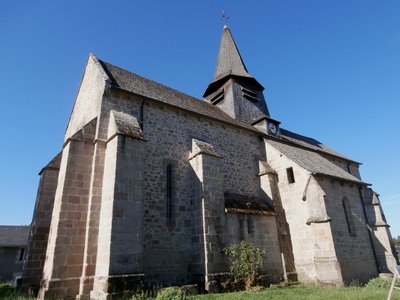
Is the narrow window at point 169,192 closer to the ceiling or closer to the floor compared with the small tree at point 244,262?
closer to the ceiling

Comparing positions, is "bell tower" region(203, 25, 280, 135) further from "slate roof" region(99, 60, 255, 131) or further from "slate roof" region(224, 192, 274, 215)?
"slate roof" region(224, 192, 274, 215)

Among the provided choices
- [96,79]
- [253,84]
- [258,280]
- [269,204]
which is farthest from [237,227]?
[253,84]

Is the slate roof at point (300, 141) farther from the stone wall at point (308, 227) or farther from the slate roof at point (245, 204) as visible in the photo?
the slate roof at point (245, 204)

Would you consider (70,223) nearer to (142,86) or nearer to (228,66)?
(142,86)

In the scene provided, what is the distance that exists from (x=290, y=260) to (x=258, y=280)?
2.46 metres

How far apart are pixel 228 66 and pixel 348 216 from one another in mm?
13258

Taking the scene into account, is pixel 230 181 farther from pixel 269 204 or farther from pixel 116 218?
pixel 116 218

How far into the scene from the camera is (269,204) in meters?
13.7

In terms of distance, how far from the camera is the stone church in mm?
8414

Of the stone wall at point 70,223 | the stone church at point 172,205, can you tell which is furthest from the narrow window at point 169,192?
the stone wall at point 70,223

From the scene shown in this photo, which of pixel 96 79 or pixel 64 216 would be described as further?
pixel 96 79

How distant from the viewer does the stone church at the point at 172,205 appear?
841cm

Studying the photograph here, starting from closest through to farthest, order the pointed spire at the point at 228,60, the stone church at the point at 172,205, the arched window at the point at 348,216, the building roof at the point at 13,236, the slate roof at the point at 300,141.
Answer: 1. the stone church at the point at 172,205
2. the arched window at the point at 348,216
3. the slate roof at the point at 300,141
4. the pointed spire at the point at 228,60
5. the building roof at the point at 13,236

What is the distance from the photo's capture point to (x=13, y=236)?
27172 millimetres
